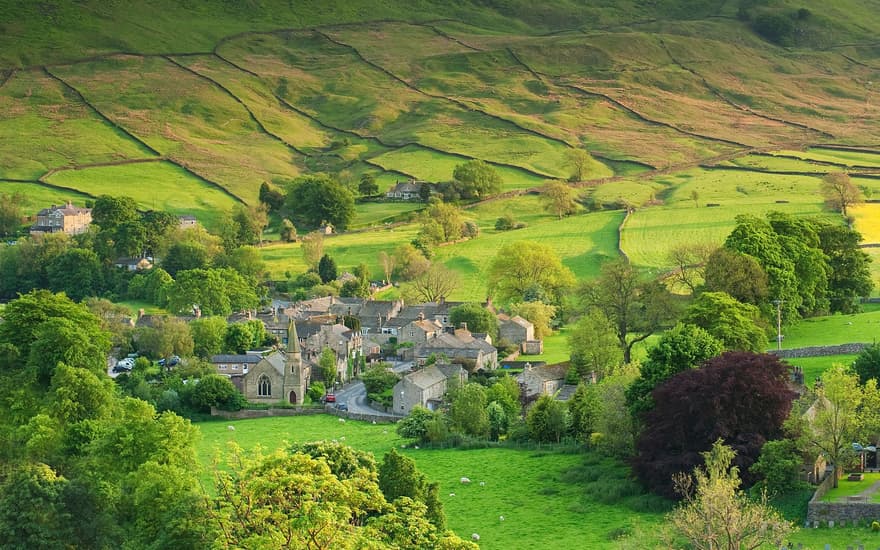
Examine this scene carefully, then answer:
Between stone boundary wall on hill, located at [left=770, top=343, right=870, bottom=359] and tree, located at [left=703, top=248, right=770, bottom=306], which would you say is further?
tree, located at [left=703, top=248, right=770, bottom=306]

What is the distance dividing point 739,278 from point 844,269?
1812 centimetres

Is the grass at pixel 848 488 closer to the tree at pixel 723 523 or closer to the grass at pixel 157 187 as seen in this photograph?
the tree at pixel 723 523

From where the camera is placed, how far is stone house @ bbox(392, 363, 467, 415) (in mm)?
88000

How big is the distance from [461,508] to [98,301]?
2544 inches

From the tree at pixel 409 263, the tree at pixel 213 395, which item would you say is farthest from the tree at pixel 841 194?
the tree at pixel 213 395

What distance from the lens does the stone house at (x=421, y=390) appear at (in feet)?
289

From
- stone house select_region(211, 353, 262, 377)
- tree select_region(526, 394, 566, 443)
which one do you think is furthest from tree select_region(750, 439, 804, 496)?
stone house select_region(211, 353, 262, 377)

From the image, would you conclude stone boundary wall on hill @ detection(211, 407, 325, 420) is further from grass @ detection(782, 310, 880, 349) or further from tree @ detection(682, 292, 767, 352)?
grass @ detection(782, 310, 880, 349)

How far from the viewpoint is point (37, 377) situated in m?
69.7

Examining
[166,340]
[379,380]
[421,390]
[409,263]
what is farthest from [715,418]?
[409,263]

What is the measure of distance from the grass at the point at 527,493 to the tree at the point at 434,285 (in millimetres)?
46701

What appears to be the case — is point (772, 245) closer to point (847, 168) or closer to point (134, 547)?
point (134, 547)

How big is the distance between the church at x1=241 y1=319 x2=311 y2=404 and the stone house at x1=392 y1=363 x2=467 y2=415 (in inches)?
285

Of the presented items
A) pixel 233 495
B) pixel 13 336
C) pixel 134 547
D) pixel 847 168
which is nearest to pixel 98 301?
pixel 13 336
